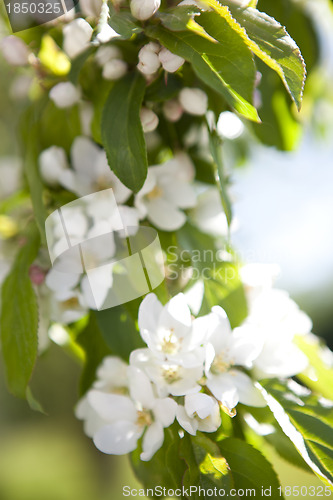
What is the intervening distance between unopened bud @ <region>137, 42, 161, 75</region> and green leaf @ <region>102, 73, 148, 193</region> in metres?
0.04

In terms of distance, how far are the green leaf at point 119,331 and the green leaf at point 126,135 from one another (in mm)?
193

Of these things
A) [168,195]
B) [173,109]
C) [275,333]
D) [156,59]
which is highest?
[156,59]

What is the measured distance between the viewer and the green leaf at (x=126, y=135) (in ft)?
2.05

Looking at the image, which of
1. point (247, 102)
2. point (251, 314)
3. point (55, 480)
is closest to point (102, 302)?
point (251, 314)

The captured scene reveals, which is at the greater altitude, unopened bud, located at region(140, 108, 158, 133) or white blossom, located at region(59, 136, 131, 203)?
unopened bud, located at region(140, 108, 158, 133)

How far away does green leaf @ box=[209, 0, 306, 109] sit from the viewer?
537 millimetres

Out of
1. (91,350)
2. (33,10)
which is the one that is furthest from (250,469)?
(33,10)

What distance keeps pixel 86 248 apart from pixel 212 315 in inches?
8.4

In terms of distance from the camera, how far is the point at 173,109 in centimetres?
74

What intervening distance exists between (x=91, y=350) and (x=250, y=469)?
0.29 meters

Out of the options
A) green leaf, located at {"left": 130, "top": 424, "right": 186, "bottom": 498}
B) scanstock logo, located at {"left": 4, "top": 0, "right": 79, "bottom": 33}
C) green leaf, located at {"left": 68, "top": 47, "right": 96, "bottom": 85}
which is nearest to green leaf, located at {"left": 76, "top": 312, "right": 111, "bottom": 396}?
green leaf, located at {"left": 130, "top": 424, "right": 186, "bottom": 498}

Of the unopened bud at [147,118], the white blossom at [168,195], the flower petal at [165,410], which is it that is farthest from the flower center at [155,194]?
the flower petal at [165,410]

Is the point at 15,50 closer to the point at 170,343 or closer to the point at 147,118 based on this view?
the point at 147,118

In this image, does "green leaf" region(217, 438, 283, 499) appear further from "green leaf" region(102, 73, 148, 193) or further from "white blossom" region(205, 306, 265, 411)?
"green leaf" region(102, 73, 148, 193)
